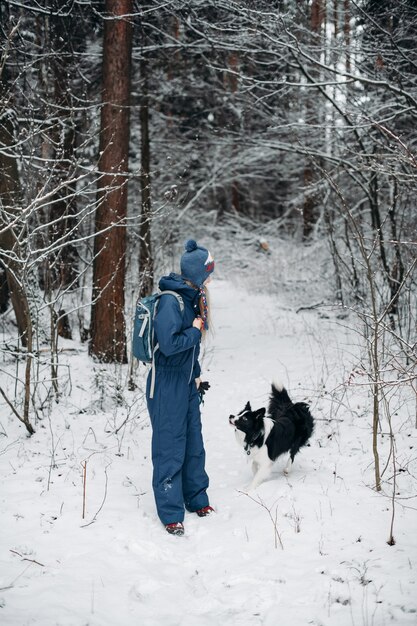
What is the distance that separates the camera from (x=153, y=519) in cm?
383

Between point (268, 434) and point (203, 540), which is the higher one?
point (268, 434)

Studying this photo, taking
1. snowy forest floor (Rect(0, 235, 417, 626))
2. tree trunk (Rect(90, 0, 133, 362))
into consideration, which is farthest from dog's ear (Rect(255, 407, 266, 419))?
tree trunk (Rect(90, 0, 133, 362))

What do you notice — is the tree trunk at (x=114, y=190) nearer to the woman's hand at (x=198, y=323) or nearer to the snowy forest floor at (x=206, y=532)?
the snowy forest floor at (x=206, y=532)

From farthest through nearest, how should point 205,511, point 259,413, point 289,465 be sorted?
point 289,465 → point 259,413 → point 205,511

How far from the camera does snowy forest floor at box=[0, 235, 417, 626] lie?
2.79 m

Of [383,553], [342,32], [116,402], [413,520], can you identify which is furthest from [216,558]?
[342,32]

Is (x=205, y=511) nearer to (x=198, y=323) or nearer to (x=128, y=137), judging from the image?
(x=198, y=323)

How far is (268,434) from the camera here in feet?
14.6

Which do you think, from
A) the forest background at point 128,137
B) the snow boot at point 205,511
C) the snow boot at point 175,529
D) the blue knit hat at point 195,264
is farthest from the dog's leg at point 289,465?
the blue knit hat at point 195,264

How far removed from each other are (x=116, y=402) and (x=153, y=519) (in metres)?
2.39

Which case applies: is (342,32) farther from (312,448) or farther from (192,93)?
(312,448)

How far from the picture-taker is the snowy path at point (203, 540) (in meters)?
2.78

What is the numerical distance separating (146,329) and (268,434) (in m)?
1.63

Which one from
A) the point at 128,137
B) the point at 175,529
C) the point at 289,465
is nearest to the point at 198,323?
the point at 175,529
